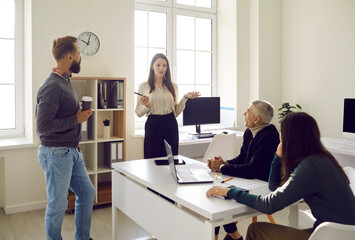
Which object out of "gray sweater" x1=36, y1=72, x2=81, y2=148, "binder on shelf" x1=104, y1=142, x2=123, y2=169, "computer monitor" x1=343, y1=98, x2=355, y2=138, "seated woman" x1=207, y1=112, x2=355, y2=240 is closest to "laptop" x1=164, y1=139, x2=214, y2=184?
"seated woman" x1=207, y1=112, x2=355, y2=240

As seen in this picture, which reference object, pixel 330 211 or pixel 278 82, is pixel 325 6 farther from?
pixel 330 211

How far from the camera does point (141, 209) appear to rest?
7.88ft

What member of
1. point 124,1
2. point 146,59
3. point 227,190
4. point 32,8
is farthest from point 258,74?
point 227,190

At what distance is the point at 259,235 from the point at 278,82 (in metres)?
3.75

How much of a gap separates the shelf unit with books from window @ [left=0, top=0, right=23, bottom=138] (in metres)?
0.68

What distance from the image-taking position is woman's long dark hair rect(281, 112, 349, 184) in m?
1.75

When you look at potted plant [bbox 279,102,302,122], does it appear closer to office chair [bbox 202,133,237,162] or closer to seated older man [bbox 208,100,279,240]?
office chair [bbox 202,133,237,162]

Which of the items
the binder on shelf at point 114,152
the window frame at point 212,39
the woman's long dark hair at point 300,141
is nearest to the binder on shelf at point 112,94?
the binder on shelf at point 114,152

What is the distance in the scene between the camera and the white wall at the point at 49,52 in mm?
3639

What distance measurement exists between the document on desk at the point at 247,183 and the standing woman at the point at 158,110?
4.20ft

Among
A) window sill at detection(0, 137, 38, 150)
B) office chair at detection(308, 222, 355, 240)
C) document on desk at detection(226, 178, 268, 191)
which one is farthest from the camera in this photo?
window sill at detection(0, 137, 38, 150)

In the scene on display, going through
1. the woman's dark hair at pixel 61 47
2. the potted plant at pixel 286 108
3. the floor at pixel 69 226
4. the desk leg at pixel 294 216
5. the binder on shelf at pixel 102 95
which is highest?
the woman's dark hair at pixel 61 47

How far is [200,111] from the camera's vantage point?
450 centimetres

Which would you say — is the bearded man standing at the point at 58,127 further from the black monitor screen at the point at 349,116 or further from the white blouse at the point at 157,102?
the black monitor screen at the point at 349,116
